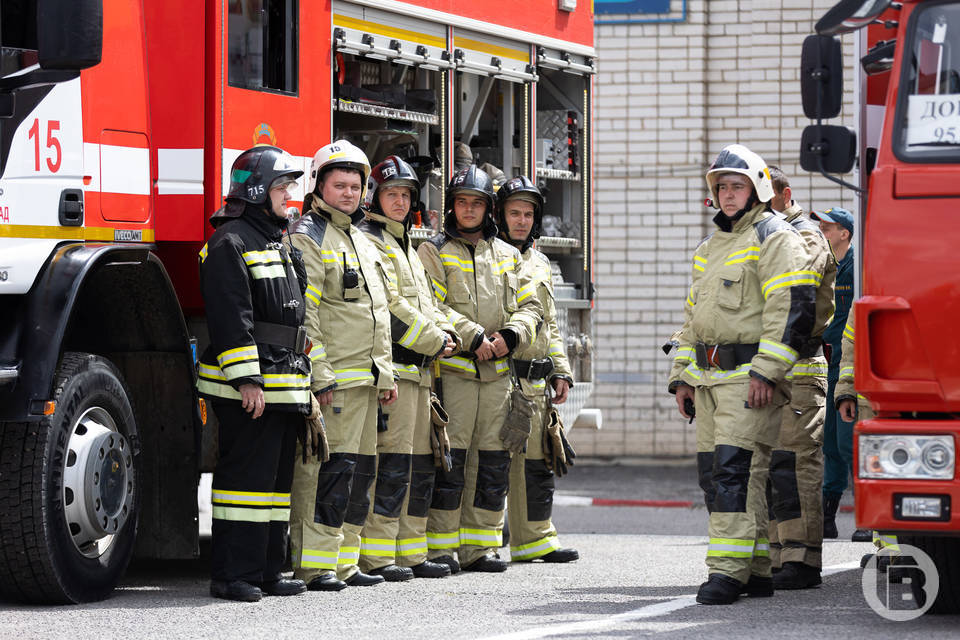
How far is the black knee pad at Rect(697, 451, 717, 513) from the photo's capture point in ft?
24.8

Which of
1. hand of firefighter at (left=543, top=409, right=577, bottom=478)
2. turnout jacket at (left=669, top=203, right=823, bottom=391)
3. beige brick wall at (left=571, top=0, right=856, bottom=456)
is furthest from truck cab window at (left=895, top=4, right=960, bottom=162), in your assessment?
beige brick wall at (left=571, top=0, right=856, bottom=456)

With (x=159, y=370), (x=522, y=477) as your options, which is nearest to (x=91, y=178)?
Answer: (x=159, y=370)

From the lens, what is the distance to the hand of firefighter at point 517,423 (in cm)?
893

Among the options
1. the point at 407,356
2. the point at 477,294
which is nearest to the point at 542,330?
the point at 477,294

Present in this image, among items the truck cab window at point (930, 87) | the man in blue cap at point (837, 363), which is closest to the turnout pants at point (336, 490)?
the truck cab window at point (930, 87)

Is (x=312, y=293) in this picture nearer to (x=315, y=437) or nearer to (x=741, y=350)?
(x=315, y=437)

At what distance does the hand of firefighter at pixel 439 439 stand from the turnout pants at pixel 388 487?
273 mm

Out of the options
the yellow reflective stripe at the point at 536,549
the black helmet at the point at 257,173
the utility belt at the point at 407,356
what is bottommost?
the yellow reflective stripe at the point at 536,549

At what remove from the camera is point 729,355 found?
7633 mm

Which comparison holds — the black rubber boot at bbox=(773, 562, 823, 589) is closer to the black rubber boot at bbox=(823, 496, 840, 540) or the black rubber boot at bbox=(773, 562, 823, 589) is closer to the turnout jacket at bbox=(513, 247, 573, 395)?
the turnout jacket at bbox=(513, 247, 573, 395)

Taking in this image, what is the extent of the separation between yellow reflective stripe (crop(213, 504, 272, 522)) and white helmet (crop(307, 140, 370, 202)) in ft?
5.15

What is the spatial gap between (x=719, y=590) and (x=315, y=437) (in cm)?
188

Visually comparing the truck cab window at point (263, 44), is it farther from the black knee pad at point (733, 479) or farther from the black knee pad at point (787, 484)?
the black knee pad at point (787, 484)

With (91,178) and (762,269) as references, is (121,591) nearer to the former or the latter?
(91,178)
